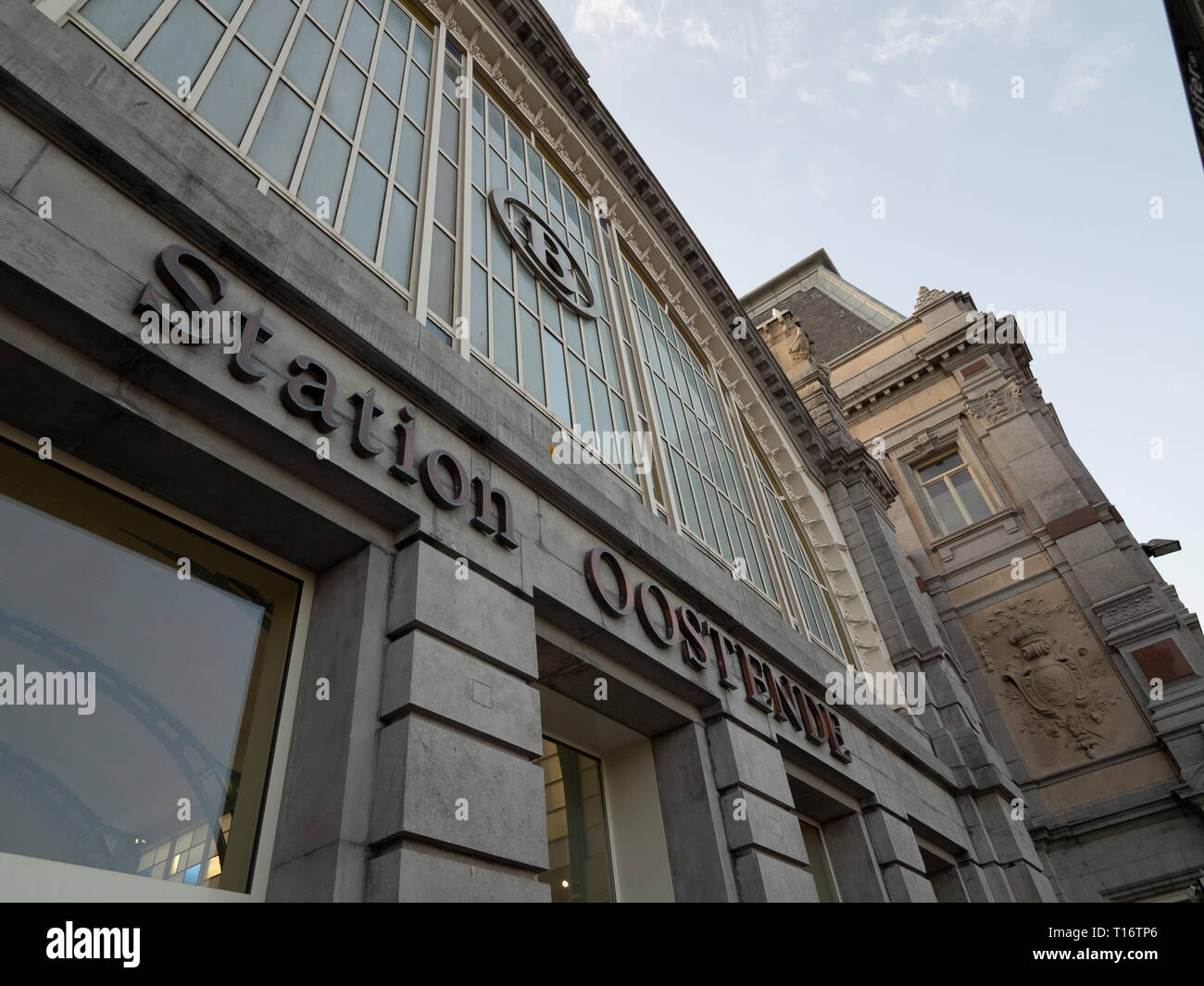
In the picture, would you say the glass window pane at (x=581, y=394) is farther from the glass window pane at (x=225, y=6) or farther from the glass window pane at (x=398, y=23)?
the glass window pane at (x=225, y=6)

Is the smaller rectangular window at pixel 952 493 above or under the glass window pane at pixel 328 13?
above

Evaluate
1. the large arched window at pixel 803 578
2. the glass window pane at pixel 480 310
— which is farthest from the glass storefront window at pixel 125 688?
the large arched window at pixel 803 578

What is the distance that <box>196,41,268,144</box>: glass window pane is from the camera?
6465 millimetres

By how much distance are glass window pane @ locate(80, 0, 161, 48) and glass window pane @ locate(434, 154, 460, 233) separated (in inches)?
122

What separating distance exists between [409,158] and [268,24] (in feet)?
5.85

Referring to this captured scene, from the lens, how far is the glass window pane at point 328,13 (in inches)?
336

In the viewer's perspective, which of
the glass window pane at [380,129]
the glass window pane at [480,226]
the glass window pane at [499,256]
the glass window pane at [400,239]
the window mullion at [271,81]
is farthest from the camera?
the glass window pane at [499,256]

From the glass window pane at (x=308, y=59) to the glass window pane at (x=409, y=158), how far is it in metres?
1.04

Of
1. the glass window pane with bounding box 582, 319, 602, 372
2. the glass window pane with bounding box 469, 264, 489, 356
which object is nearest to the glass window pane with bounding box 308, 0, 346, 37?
the glass window pane with bounding box 469, 264, 489, 356

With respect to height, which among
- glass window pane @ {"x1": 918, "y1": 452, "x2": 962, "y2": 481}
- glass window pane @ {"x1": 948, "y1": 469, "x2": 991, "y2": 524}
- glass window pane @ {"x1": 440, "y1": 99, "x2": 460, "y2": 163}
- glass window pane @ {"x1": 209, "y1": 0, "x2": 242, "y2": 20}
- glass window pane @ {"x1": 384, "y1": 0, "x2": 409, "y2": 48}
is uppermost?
glass window pane @ {"x1": 918, "y1": 452, "x2": 962, "y2": 481}

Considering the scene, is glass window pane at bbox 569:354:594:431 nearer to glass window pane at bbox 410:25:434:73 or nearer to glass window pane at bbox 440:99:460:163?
glass window pane at bbox 440:99:460:163

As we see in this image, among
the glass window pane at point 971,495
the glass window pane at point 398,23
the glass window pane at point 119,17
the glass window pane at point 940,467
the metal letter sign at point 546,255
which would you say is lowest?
the glass window pane at point 119,17

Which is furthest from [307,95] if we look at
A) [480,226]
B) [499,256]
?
[499,256]
